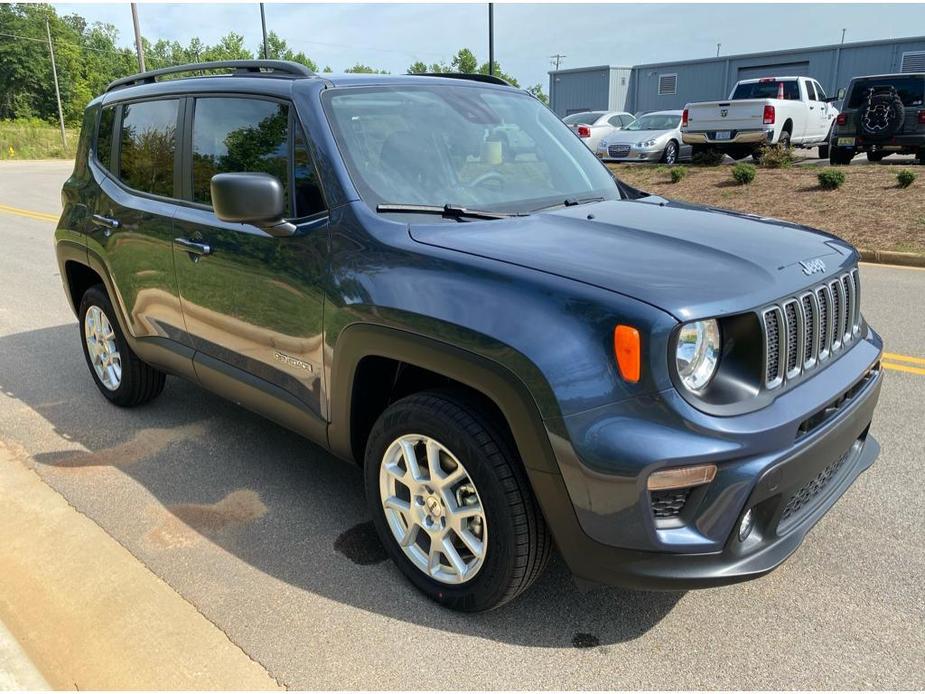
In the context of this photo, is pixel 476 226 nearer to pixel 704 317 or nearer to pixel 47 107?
pixel 704 317

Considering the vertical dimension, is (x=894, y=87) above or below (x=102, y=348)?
above

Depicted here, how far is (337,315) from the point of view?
2.83m

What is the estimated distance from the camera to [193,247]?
140 inches

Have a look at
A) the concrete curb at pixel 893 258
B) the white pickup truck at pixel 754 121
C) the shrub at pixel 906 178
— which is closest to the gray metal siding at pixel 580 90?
the white pickup truck at pixel 754 121

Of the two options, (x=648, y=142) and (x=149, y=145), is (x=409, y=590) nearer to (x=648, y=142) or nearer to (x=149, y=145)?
(x=149, y=145)

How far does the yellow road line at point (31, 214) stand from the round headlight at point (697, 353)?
565 inches

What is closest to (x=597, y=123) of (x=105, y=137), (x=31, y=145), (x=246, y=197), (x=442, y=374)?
(x=105, y=137)

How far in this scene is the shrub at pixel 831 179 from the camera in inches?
470

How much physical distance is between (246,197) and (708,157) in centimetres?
1479

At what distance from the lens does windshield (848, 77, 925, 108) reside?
14742mm

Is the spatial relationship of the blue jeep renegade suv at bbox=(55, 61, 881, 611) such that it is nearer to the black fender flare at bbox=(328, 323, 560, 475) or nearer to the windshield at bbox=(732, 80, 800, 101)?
the black fender flare at bbox=(328, 323, 560, 475)

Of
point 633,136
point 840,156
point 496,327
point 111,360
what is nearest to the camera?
point 496,327

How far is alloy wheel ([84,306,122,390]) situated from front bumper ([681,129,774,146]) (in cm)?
1397

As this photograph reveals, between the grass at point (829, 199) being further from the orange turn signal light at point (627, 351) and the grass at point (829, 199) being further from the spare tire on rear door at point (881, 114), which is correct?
the orange turn signal light at point (627, 351)
